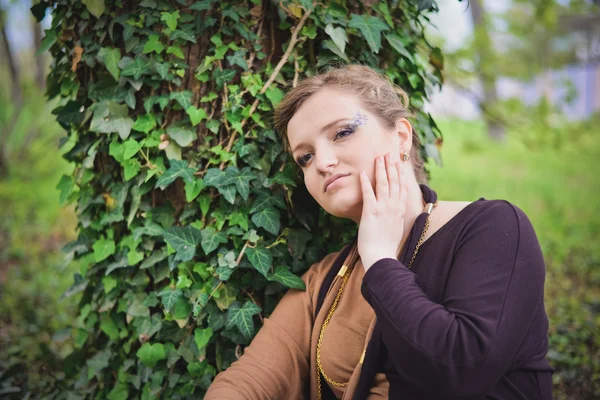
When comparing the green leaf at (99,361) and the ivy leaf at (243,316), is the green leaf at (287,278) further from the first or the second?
the green leaf at (99,361)

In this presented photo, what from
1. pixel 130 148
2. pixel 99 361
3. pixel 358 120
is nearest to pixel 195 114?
pixel 130 148

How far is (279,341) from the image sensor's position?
6.33ft

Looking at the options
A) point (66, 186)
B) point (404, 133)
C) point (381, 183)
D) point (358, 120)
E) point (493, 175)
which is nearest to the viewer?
point (381, 183)

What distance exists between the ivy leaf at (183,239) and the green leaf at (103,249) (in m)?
0.34

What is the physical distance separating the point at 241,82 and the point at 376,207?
88 centimetres

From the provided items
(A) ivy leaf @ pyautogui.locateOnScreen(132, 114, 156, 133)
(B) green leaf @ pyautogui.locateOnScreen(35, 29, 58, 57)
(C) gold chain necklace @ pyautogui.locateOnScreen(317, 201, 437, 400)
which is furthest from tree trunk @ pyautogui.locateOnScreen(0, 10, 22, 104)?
(C) gold chain necklace @ pyautogui.locateOnScreen(317, 201, 437, 400)

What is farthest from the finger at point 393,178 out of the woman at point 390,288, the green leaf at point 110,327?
the green leaf at point 110,327

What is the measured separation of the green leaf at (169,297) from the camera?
6.82 ft

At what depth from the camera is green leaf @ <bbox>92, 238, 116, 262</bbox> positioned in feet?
7.35

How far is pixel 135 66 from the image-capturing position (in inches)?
82.1

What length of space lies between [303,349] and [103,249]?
3.31ft

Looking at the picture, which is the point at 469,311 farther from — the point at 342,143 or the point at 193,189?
the point at 193,189

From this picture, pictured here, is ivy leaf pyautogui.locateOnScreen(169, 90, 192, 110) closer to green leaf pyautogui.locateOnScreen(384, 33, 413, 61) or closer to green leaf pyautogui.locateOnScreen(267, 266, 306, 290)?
green leaf pyautogui.locateOnScreen(267, 266, 306, 290)

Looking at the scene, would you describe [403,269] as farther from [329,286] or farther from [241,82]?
[241,82]
